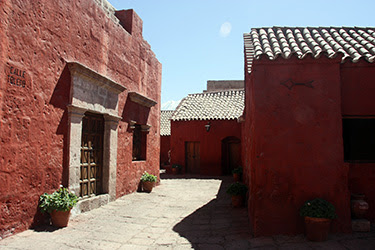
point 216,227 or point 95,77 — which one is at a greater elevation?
point 95,77

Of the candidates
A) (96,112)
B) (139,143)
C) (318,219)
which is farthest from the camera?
(139,143)

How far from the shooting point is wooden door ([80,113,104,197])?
6.57 metres

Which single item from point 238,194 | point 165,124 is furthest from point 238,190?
point 165,124

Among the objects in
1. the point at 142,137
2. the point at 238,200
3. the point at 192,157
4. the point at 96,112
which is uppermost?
the point at 96,112

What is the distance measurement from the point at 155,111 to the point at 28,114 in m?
6.30

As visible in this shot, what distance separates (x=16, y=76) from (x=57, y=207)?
7.52 ft

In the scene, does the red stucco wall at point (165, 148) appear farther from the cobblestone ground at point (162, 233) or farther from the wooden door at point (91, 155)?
the wooden door at point (91, 155)

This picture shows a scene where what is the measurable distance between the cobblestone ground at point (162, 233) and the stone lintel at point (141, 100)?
3100mm

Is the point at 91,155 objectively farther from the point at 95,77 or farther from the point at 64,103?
the point at 95,77

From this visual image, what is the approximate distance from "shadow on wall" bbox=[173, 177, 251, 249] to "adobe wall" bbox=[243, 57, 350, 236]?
44 centimetres

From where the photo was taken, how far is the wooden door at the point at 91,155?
6.57 m

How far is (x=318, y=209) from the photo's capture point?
4.44m

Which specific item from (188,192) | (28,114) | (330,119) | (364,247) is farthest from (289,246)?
(188,192)

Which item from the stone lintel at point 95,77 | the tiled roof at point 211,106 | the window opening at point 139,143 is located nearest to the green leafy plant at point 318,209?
the stone lintel at point 95,77
